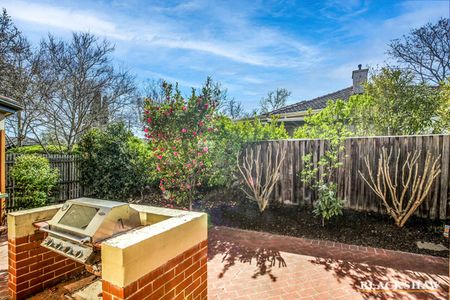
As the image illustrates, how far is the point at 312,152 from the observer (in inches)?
251

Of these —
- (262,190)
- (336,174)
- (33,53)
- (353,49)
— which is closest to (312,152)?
(336,174)

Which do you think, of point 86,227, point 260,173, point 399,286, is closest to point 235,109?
point 260,173

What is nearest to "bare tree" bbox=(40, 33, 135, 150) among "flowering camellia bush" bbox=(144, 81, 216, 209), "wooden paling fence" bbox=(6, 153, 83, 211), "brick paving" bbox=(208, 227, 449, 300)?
"wooden paling fence" bbox=(6, 153, 83, 211)

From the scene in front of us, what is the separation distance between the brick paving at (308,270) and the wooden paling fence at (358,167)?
67.9 inches

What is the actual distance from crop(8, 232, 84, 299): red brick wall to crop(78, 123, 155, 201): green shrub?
533 centimetres

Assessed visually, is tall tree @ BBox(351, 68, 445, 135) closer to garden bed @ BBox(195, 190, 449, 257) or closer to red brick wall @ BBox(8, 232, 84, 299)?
garden bed @ BBox(195, 190, 449, 257)

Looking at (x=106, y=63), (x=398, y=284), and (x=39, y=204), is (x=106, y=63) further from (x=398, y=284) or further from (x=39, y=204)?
(x=398, y=284)

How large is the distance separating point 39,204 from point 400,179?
28.8ft

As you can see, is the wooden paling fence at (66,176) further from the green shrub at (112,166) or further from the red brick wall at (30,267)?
the red brick wall at (30,267)

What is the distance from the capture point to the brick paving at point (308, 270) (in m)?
3.00

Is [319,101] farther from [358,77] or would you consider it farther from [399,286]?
[399,286]

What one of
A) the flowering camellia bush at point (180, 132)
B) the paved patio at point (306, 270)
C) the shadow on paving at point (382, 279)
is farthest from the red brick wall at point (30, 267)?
the shadow on paving at point (382, 279)

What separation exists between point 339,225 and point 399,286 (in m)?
2.23

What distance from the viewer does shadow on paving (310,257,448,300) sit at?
2975 mm
